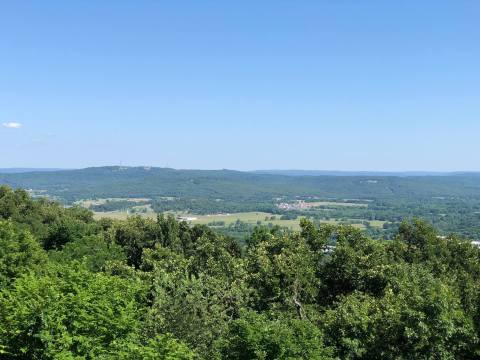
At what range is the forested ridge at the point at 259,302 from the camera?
19656mm

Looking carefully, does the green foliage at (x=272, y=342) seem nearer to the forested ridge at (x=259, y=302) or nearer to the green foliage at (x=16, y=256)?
the forested ridge at (x=259, y=302)

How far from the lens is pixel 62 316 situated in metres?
19.4

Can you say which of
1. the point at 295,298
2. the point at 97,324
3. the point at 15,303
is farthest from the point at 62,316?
the point at 295,298

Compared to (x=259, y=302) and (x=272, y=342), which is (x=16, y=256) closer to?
(x=259, y=302)

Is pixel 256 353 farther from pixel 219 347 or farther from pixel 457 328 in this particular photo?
pixel 457 328

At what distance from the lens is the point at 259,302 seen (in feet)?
107

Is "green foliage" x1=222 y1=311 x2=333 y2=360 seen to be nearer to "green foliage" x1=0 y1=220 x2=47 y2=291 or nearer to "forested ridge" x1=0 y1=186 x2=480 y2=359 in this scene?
"forested ridge" x1=0 y1=186 x2=480 y2=359

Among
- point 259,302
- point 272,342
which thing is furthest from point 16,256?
point 272,342

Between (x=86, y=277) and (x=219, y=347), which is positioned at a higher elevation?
(x=86, y=277)

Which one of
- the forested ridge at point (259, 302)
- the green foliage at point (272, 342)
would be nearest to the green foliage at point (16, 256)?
the forested ridge at point (259, 302)

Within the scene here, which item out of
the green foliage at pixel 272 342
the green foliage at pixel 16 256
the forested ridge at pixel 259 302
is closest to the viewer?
the forested ridge at pixel 259 302

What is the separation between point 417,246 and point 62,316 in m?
35.1

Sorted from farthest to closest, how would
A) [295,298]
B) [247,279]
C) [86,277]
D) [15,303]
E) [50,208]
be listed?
1. [50,208]
2. [247,279]
3. [295,298]
4. [86,277]
5. [15,303]

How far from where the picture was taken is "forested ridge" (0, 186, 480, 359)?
19.7m
